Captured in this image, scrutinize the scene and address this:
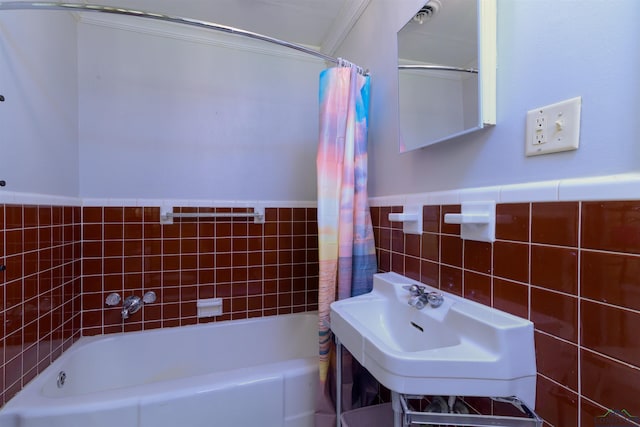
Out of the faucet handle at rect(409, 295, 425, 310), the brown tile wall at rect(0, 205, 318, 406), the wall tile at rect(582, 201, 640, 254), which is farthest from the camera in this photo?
the brown tile wall at rect(0, 205, 318, 406)

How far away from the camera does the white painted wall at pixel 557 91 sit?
583 mm

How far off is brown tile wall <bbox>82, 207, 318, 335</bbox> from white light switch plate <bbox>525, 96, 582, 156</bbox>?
1531 mm

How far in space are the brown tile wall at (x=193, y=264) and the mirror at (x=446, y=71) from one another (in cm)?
113

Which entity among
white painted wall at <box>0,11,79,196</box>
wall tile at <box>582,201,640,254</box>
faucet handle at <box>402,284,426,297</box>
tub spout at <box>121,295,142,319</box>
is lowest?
tub spout at <box>121,295,142,319</box>

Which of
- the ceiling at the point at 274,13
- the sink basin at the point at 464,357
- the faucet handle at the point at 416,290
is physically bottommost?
the sink basin at the point at 464,357

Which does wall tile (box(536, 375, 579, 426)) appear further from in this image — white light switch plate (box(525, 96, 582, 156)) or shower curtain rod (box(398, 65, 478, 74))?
shower curtain rod (box(398, 65, 478, 74))

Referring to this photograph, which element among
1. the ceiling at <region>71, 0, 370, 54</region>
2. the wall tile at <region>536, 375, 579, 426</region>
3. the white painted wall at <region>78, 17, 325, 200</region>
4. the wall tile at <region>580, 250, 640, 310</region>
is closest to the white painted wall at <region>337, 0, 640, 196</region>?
the wall tile at <region>580, 250, 640, 310</region>

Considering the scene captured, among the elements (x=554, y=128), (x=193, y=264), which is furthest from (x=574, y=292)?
(x=193, y=264)

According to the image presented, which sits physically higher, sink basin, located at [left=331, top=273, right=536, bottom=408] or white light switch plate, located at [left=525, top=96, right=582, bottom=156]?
white light switch plate, located at [left=525, top=96, right=582, bottom=156]

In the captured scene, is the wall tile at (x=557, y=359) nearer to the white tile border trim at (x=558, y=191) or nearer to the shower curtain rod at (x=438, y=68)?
the white tile border trim at (x=558, y=191)

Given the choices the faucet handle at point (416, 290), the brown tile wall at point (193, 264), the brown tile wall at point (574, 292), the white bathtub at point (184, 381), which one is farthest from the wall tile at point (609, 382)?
the brown tile wall at point (193, 264)

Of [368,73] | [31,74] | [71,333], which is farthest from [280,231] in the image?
[31,74]

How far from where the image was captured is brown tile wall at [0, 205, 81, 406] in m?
1.06

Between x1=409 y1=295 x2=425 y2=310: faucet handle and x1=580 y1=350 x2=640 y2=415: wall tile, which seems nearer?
x1=580 y1=350 x2=640 y2=415: wall tile
